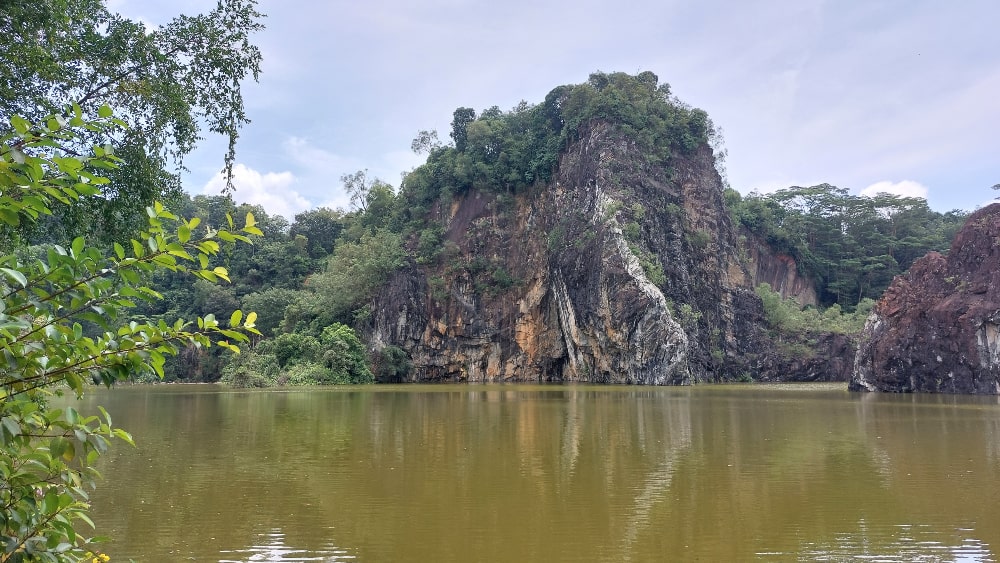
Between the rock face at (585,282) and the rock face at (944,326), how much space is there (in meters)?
9.22

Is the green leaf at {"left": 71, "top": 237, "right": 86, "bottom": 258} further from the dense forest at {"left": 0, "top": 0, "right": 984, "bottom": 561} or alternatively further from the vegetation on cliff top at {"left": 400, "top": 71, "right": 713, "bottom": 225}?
the vegetation on cliff top at {"left": 400, "top": 71, "right": 713, "bottom": 225}

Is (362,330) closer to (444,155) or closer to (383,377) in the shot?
(383,377)

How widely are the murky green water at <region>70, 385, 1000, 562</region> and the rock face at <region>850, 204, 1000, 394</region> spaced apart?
14.6m

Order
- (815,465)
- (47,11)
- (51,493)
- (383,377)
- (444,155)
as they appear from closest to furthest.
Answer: (51,493) → (47,11) → (815,465) → (383,377) → (444,155)

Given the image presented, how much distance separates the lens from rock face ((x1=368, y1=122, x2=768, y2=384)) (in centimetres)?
3662

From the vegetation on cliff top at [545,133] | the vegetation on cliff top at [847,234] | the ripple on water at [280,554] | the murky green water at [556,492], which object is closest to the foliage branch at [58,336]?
the ripple on water at [280,554]

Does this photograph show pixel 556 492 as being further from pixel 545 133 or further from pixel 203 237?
pixel 545 133

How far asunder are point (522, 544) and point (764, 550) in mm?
2096

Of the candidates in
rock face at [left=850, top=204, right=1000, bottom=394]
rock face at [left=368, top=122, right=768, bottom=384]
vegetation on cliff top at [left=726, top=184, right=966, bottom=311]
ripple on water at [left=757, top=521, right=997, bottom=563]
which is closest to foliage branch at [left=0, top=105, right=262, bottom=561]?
ripple on water at [left=757, top=521, right=997, bottom=563]

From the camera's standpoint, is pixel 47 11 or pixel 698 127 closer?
pixel 47 11

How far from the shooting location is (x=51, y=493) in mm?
2152

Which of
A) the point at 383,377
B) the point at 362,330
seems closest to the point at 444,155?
the point at 362,330

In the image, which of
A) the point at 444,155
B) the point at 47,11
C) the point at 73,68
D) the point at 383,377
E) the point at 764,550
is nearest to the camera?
the point at 764,550

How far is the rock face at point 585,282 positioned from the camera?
1442 inches
